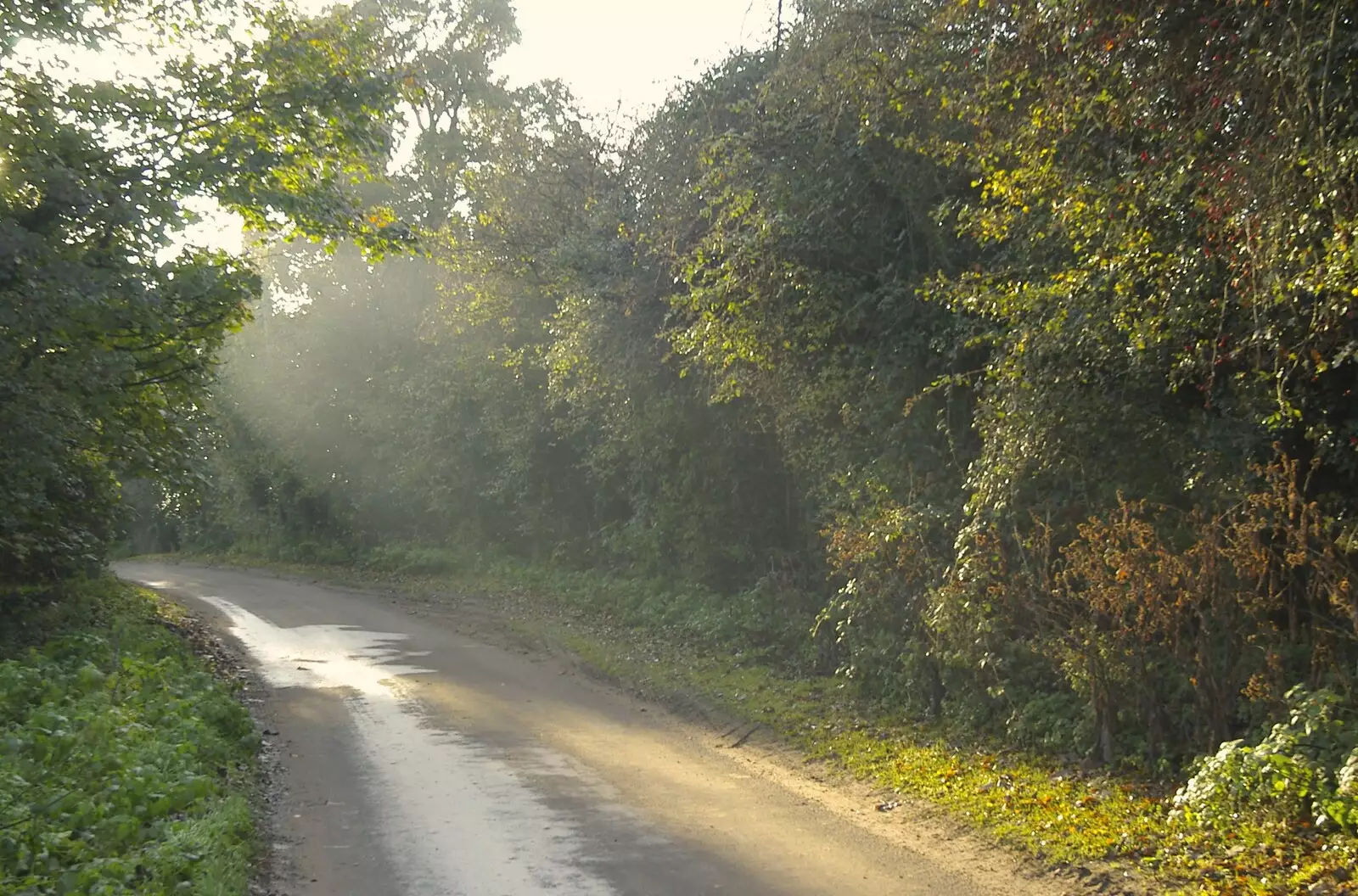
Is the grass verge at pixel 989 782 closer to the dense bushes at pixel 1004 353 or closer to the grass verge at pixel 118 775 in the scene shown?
the dense bushes at pixel 1004 353

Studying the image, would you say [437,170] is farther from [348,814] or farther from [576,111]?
[348,814]

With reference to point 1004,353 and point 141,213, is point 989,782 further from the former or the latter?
point 141,213

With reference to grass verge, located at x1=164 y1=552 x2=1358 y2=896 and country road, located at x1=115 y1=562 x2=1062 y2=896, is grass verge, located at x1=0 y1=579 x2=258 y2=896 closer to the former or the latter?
country road, located at x1=115 y1=562 x2=1062 y2=896

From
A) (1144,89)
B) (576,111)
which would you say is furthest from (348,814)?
(576,111)

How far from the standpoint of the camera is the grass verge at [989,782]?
6906 millimetres

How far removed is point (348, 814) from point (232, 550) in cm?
3795

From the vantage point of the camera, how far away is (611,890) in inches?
278

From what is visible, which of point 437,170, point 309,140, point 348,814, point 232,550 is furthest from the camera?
point 232,550

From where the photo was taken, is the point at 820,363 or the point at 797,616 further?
the point at 797,616

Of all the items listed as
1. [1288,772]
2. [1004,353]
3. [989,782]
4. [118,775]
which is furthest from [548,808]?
[1004,353]

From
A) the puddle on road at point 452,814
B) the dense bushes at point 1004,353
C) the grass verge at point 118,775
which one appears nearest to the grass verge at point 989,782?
the dense bushes at point 1004,353

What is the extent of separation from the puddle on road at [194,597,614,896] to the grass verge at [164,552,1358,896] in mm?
2857

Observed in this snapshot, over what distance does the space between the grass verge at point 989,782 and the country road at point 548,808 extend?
1.69ft

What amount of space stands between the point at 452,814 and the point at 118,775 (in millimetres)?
2389
